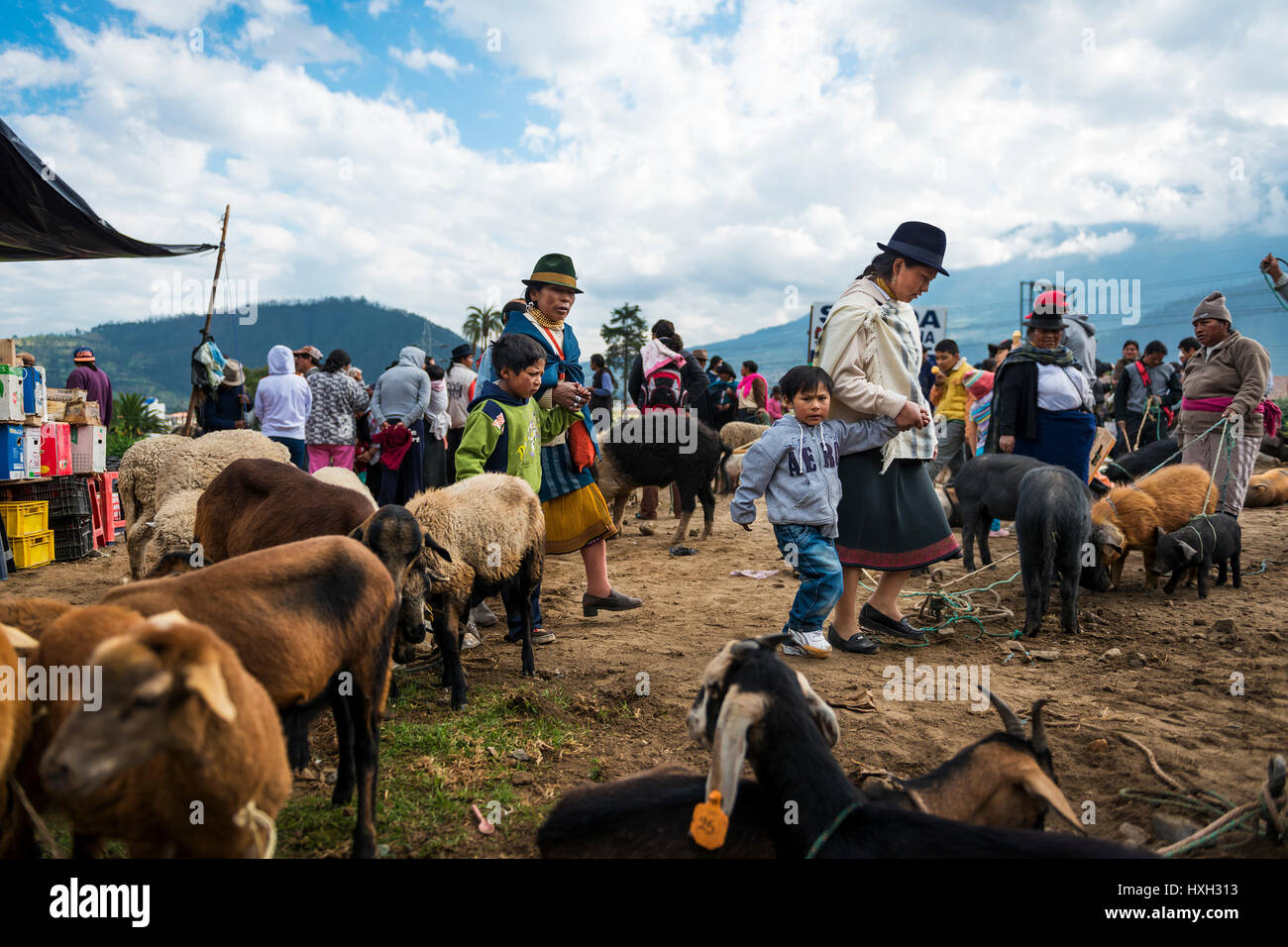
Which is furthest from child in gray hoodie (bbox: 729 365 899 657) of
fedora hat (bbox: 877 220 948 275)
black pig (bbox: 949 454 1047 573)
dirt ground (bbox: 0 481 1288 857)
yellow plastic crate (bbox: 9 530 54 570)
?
yellow plastic crate (bbox: 9 530 54 570)

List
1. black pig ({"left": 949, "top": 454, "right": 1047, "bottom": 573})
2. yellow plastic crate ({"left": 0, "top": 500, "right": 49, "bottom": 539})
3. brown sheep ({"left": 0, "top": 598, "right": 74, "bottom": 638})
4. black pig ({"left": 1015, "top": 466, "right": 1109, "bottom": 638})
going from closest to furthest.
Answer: brown sheep ({"left": 0, "top": 598, "right": 74, "bottom": 638})
black pig ({"left": 1015, "top": 466, "right": 1109, "bottom": 638})
black pig ({"left": 949, "top": 454, "right": 1047, "bottom": 573})
yellow plastic crate ({"left": 0, "top": 500, "right": 49, "bottom": 539})

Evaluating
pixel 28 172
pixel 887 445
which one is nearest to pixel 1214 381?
pixel 887 445

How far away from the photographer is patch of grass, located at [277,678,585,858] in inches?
109

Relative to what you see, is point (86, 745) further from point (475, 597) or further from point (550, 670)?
point (550, 670)

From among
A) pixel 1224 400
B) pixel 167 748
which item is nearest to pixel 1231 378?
pixel 1224 400

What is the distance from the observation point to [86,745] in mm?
1483

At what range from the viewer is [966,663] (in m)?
4.82

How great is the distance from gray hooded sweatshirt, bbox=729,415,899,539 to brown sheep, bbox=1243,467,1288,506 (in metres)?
8.02

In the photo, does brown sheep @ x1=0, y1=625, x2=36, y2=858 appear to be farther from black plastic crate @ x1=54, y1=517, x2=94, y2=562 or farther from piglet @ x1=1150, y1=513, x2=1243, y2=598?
black plastic crate @ x1=54, y1=517, x2=94, y2=562

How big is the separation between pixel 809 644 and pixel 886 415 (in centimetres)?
148

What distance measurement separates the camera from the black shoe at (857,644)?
488 cm

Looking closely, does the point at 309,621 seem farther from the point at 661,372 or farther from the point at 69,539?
the point at 661,372
